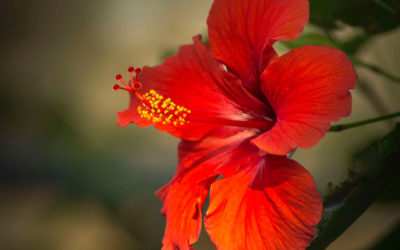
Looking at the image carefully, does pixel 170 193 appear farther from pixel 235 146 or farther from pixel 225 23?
pixel 225 23

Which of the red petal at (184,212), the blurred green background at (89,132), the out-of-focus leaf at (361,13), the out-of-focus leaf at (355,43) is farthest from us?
the blurred green background at (89,132)

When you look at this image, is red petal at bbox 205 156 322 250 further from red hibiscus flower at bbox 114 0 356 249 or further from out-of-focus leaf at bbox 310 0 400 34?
out-of-focus leaf at bbox 310 0 400 34

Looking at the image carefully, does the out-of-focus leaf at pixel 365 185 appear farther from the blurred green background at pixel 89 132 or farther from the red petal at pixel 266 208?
the blurred green background at pixel 89 132

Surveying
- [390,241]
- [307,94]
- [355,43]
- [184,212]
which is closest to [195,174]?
[184,212]

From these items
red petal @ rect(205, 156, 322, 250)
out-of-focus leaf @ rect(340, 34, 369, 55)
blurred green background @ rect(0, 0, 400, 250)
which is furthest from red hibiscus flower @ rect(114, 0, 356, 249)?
blurred green background @ rect(0, 0, 400, 250)

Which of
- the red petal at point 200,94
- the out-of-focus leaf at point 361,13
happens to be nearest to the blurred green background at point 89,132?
the out-of-focus leaf at point 361,13
